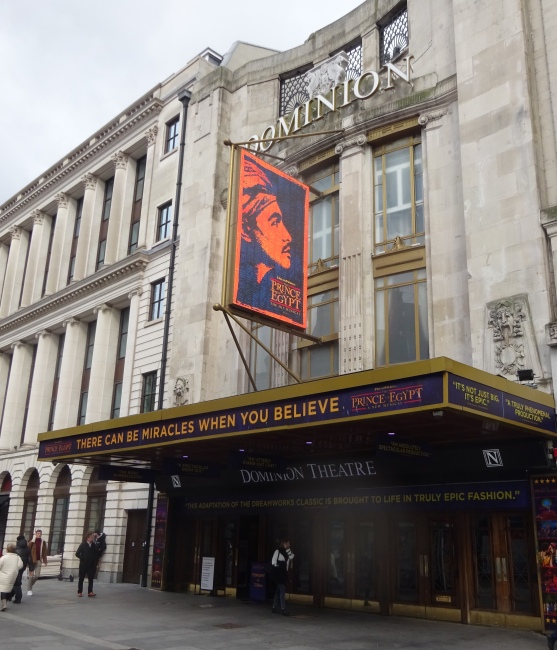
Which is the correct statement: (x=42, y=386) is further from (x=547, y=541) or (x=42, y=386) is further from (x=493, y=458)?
(x=547, y=541)

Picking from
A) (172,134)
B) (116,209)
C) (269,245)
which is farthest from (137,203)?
(269,245)

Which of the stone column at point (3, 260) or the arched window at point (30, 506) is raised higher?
the stone column at point (3, 260)

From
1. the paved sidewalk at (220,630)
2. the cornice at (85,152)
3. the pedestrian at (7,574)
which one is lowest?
the paved sidewalk at (220,630)

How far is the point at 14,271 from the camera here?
Result: 149ft

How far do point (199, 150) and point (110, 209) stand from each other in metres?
9.24

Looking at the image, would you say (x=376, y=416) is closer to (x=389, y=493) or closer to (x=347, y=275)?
(x=389, y=493)

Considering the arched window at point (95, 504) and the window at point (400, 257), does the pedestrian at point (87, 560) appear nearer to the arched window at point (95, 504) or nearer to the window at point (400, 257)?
the arched window at point (95, 504)

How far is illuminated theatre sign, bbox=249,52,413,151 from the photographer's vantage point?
21.8m

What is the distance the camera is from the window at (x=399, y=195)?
20328 millimetres

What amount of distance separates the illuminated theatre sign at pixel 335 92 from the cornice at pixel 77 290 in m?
8.90

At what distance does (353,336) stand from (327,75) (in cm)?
1033

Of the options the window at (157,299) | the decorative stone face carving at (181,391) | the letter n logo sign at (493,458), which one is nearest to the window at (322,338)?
the decorative stone face carving at (181,391)

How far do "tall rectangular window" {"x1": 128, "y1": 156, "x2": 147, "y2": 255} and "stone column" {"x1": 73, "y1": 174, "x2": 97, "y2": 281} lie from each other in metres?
3.59

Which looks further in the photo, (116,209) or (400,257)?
(116,209)
